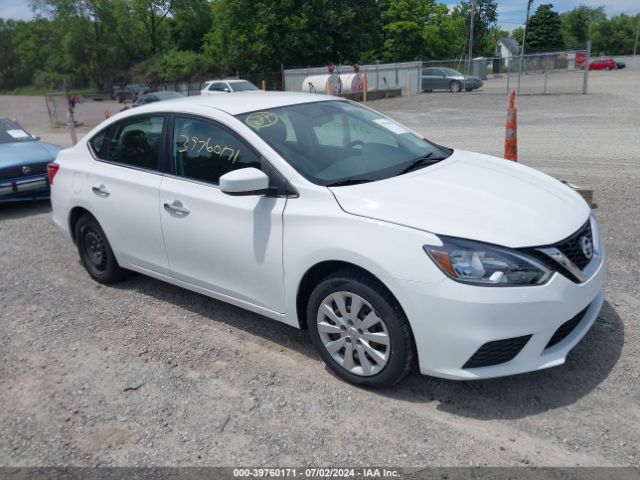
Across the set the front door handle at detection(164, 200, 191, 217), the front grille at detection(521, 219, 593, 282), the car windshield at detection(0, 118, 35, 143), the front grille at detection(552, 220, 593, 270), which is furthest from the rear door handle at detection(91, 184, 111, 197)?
the car windshield at detection(0, 118, 35, 143)

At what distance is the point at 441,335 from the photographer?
3.09m

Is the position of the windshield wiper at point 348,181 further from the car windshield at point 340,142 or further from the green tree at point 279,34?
the green tree at point 279,34

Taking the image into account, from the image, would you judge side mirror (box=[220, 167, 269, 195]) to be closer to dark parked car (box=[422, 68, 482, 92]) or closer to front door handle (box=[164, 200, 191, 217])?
front door handle (box=[164, 200, 191, 217])

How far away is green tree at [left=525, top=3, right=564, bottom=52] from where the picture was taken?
91750 millimetres

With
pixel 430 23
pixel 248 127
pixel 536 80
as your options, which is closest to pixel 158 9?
pixel 430 23

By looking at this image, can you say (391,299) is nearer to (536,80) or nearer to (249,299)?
(249,299)

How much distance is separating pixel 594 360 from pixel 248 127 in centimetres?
268

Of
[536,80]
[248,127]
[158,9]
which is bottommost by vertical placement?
[536,80]

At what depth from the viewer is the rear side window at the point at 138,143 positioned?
460 cm

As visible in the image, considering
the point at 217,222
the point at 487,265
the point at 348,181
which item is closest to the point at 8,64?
the point at 217,222

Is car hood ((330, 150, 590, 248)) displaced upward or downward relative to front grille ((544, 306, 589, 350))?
upward

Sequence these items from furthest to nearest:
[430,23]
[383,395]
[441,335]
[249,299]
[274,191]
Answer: [430,23]
[249,299]
[274,191]
[383,395]
[441,335]

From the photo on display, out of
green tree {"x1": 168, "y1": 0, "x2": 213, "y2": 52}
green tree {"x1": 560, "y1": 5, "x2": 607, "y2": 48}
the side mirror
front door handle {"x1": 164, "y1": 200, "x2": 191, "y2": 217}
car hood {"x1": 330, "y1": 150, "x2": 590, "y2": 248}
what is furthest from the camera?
green tree {"x1": 560, "y1": 5, "x2": 607, "y2": 48}

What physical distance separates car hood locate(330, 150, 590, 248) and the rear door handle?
7.51 feet
